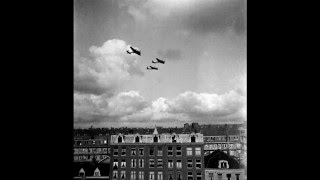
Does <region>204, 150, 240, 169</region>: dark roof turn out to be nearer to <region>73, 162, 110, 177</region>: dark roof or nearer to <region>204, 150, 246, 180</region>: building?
<region>204, 150, 246, 180</region>: building

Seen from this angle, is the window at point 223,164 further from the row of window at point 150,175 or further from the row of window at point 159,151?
the row of window at point 159,151

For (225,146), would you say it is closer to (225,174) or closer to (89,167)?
(225,174)

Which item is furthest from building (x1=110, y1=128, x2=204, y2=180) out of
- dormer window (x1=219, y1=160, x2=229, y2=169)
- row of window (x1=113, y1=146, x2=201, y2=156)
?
dormer window (x1=219, y1=160, x2=229, y2=169)

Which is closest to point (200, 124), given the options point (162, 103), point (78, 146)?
point (162, 103)

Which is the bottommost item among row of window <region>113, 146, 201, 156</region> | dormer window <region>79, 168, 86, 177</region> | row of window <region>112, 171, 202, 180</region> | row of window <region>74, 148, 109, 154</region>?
row of window <region>112, 171, 202, 180</region>
